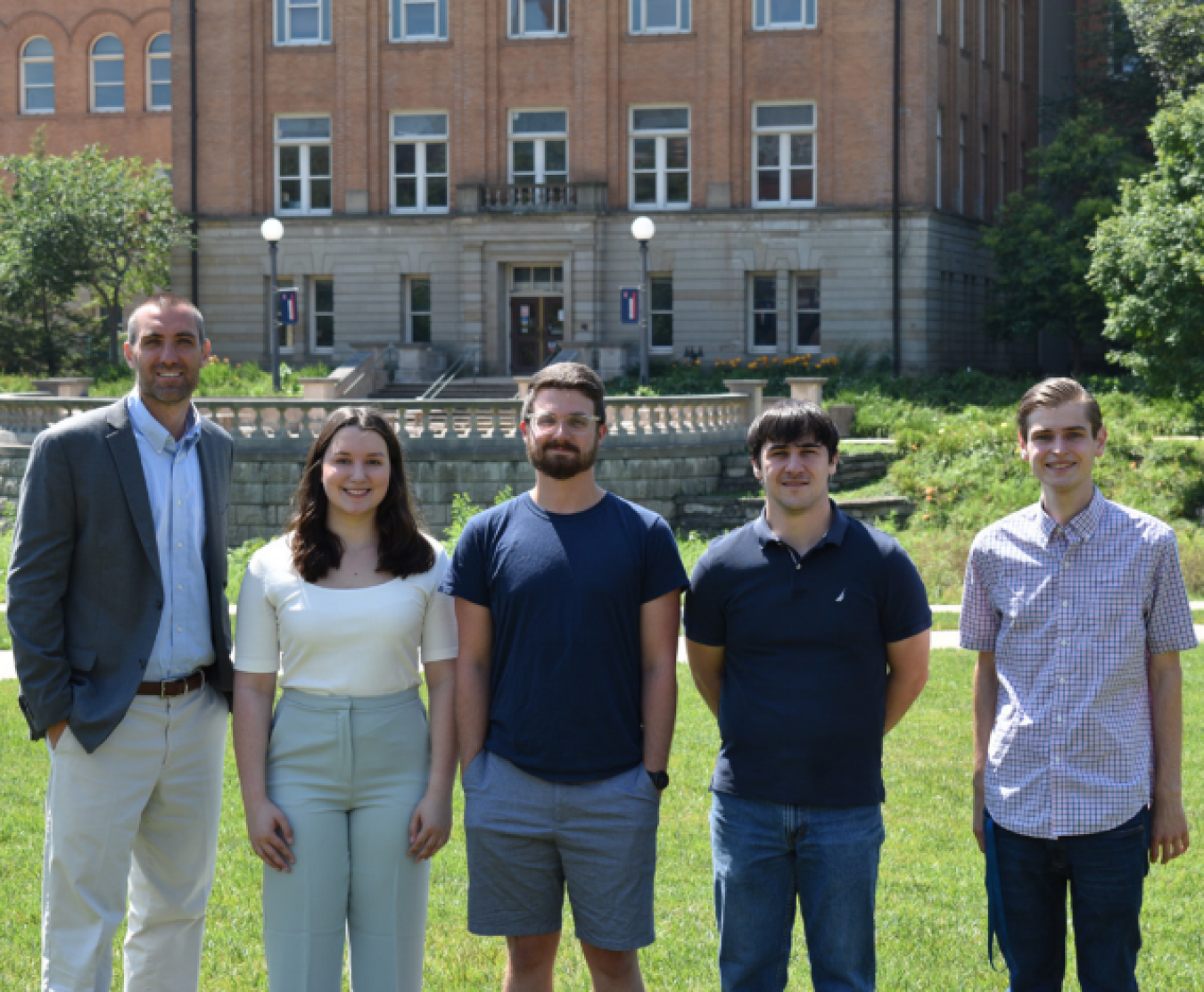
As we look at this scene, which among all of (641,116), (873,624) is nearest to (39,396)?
(641,116)

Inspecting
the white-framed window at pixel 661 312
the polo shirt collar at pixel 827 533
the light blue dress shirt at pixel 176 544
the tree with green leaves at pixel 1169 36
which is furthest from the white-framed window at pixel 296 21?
the polo shirt collar at pixel 827 533

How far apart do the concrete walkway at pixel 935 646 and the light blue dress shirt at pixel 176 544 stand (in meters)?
8.20

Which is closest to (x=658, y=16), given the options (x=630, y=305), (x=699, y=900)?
(x=630, y=305)

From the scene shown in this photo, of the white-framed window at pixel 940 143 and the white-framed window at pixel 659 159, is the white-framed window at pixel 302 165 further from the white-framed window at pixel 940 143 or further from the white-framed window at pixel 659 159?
the white-framed window at pixel 940 143

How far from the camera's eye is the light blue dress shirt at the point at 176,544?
515 cm

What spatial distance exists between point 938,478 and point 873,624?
21067 mm

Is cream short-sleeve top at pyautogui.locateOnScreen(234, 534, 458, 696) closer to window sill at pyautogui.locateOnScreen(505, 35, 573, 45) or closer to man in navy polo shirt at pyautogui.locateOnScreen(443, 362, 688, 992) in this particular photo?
man in navy polo shirt at pyautogui.locateOnScreen(443, 362, 688, 992)

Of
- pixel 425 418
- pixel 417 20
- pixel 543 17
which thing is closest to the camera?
pixel 425 418

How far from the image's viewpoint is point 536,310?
133 ft

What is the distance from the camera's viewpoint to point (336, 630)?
4.77m

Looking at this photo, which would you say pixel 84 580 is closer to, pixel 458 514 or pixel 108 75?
pixel 458 514

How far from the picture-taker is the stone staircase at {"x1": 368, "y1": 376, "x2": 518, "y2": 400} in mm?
37375

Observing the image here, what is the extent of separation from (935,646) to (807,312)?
25835 mm

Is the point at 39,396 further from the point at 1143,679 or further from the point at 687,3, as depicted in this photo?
the point at 1143,679
